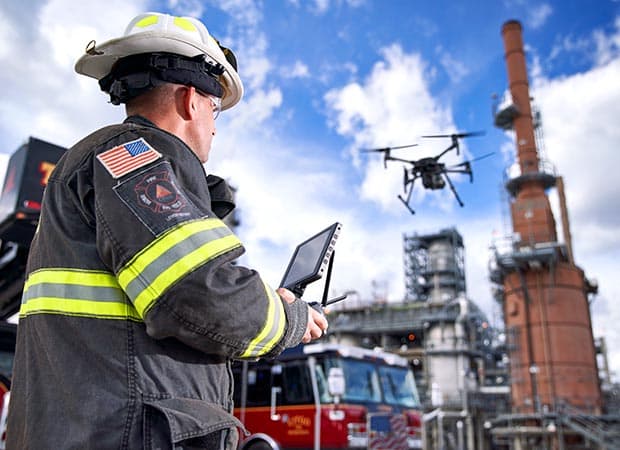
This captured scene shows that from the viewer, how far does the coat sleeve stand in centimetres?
143

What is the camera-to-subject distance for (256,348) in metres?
1.62

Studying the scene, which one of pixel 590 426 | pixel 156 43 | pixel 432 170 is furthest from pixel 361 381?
pixel 590 426

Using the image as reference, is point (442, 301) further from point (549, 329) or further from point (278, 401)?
point (278, 401)

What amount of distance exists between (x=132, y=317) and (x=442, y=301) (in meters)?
41.2

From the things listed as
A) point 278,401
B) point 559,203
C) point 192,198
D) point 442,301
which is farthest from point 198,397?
point 442,301

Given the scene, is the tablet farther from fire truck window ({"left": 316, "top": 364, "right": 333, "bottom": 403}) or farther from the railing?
the railing

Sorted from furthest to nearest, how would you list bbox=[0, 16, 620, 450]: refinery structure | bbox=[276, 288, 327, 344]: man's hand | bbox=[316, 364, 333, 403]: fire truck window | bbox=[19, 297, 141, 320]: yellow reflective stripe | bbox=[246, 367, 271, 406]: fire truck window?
bbox=[0, 16, 620, 450]: refinery structure → bbox=[246, 367, 271, 406]: fire truck window → bbox=[316, 364, 333, 403]: fire truck window → bbox=[276, 288, 327, 344]: man's hand → bbox=[19, 297, 141, 320]: yellow reflective stripe

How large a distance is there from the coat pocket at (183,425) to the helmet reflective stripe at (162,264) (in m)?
0.26

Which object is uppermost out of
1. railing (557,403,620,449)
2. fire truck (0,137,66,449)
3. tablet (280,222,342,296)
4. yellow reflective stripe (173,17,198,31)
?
fire truck (0,137,66,449)

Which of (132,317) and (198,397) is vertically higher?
(132,317)

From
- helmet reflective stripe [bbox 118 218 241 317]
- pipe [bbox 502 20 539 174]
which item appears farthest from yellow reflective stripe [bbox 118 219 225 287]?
pipe [bbox 502 20 539 174]

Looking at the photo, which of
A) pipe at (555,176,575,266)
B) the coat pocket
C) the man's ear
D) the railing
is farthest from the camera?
pipe at (555,176,575,266)

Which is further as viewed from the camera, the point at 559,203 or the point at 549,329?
the point at 559,203

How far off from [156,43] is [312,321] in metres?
1.09
